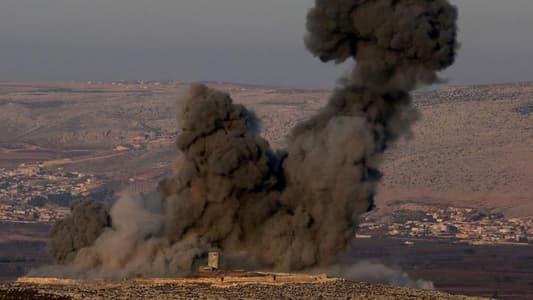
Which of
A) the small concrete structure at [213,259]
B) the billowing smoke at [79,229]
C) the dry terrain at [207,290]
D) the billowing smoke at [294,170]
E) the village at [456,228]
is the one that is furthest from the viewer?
the village at [456,228]

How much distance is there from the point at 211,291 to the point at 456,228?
120620 millimetres

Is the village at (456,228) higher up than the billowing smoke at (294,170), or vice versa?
the billowing smoke at (294,170)

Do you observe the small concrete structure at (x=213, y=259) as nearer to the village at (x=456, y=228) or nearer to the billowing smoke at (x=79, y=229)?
the billowing smoke at (x=79, y=229)

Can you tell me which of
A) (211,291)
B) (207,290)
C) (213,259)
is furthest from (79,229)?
(211,291)

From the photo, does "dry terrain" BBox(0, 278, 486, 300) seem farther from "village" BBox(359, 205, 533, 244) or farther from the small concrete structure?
"village" BBox(359, 205, 533, 244)

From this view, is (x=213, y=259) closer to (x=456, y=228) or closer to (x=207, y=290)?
(x=207, y=290)

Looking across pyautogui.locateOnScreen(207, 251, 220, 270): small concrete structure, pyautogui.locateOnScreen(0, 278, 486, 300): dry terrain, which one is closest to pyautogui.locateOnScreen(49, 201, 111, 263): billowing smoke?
pyautogui.locateOnScreen(0, 278, 486, 300): dry terrain

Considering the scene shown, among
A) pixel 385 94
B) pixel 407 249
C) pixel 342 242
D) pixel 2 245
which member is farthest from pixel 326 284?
pixel 2 245

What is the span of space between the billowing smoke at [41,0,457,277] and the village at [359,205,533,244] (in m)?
92.9

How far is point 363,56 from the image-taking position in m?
87.2

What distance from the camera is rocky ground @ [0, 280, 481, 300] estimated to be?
7181 centimetres

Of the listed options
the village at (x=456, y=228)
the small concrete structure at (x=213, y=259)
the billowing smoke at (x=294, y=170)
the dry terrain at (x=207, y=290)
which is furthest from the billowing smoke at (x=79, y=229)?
the village at (x=456, y=228)

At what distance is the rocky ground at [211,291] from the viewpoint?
71.8 m

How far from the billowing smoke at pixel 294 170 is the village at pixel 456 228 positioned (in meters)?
92.9
